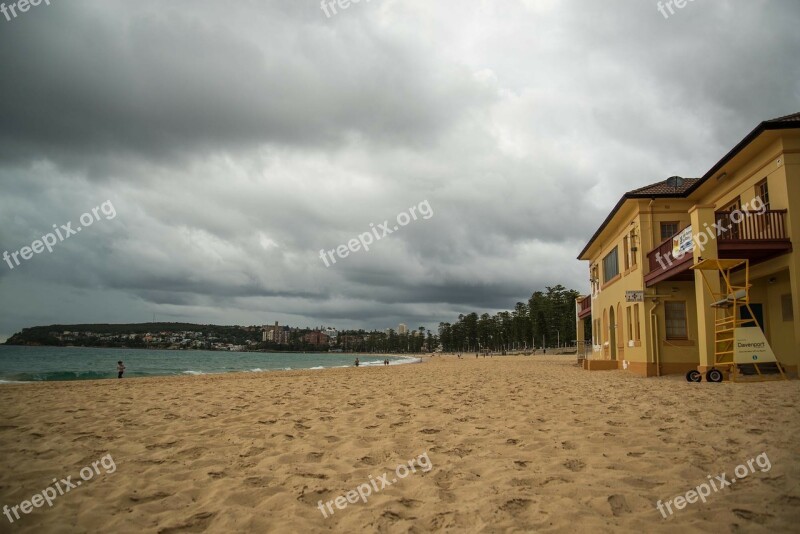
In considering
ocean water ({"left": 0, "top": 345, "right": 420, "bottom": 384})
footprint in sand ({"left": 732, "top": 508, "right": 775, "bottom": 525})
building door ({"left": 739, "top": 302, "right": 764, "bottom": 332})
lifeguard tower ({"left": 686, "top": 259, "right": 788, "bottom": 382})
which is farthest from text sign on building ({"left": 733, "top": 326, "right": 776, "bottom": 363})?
ocean water ({"left": 0, "top": 345, "right": 420, "bottom": 384})

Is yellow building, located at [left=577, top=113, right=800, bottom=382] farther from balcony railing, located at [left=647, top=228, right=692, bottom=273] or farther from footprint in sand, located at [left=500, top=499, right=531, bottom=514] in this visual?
footprint in sand, located at [left=500, top=499, right=531, bottom=514]

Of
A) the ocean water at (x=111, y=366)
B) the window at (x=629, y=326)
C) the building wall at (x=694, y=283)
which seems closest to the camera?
the building wall at (x=694, y=283)

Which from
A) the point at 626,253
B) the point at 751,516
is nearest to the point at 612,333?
the point at 626,253

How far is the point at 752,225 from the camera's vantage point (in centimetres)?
1262

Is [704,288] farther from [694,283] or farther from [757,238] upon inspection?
[694,283]

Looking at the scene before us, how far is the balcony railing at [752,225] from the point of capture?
12047 mm

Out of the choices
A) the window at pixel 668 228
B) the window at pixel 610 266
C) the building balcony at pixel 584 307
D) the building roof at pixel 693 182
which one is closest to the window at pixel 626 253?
the building roof at pixel 693 182

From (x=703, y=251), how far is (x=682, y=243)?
117 cm

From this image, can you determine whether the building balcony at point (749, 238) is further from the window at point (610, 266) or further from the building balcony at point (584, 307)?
the building balcony at point (584, 307)

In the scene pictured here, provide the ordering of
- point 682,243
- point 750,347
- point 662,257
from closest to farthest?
1. point 750,347
2. point 682,243
3. point 662,257

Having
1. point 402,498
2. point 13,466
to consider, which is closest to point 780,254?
point 402,498

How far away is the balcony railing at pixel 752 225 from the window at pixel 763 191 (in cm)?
79

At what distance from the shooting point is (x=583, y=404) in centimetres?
857

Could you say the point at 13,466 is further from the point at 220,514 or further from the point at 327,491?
the point at 327,491
